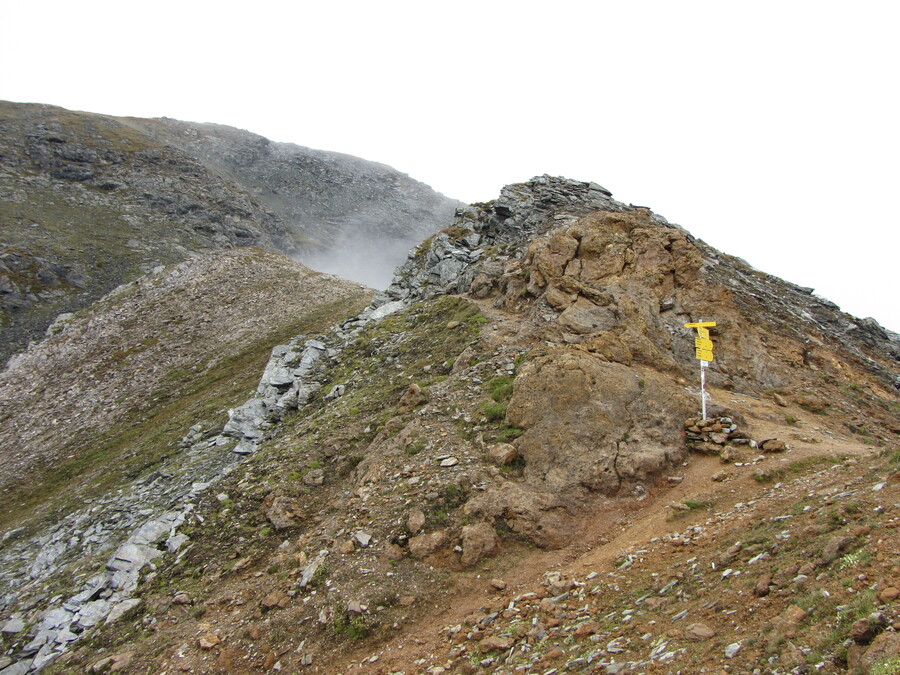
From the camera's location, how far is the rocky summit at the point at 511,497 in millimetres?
6586

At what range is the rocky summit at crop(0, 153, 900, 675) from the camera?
659 cm

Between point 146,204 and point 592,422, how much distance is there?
80.8 metres

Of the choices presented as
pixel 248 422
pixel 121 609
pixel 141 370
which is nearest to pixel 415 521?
pixel 121 609

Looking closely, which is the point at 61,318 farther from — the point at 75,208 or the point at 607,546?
the point at 607,546

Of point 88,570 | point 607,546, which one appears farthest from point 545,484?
point 88,570

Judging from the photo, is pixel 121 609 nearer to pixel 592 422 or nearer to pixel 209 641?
pixel 209 641

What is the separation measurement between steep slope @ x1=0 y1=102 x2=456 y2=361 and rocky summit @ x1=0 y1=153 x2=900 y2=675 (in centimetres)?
3812

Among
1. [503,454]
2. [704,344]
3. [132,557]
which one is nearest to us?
[503,454]

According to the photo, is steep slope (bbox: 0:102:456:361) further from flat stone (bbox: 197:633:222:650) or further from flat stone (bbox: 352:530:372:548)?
flat stone (bbox: 352:530:372:548)

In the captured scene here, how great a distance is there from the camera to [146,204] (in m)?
72.4

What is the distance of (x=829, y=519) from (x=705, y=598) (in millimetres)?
2205

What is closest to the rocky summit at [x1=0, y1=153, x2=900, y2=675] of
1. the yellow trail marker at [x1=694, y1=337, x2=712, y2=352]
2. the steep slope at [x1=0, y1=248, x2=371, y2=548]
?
the steep slope at [x1=0, y1=248, x2=371, y2=548]

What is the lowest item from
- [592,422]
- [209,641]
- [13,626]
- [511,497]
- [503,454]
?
[13,626]

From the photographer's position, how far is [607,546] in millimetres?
9391
